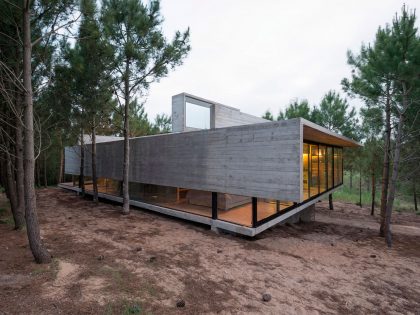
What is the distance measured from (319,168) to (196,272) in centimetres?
899

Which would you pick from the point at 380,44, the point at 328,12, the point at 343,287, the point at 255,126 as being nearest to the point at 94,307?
the point at 343,287

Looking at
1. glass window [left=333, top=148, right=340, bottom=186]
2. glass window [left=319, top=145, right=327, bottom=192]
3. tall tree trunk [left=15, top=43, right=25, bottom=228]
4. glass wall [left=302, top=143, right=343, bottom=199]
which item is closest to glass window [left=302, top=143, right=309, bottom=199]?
glass wall [left=302, top=143, right=343, bottom=199]

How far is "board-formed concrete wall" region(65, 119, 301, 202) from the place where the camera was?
7133 mm

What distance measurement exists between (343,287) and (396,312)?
3.26ft

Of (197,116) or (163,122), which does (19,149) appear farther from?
(163,122)

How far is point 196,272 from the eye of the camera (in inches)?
211

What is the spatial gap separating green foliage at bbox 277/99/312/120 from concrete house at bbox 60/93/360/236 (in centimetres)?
590

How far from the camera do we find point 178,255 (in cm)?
638

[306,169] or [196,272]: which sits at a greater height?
[306,169]

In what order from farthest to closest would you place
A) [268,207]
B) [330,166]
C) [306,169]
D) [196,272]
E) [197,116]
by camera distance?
1. [330,166]
2. [197,116]
3. [306,169]
4. [268,207]
5. [196,272]

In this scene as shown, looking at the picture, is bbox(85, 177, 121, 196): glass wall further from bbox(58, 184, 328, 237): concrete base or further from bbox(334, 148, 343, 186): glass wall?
bbox(334, 148, 343, 186): glass wall

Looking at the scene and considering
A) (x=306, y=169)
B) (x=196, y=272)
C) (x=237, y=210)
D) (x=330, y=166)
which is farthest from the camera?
(x=330, y=166)

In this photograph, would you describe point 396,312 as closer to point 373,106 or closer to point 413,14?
point 373,106

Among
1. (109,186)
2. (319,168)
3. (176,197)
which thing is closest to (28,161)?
(176,197)
